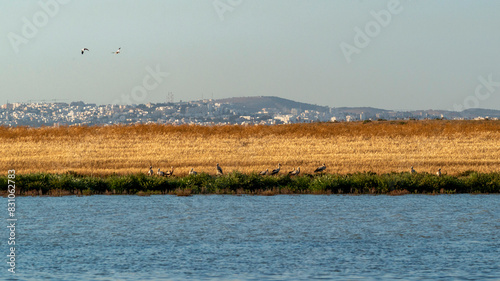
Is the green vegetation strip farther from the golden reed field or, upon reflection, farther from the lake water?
the golden reed field

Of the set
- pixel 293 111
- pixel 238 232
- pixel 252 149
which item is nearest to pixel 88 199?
pixel 238 232

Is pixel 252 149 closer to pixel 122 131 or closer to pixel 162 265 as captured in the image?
pixel 122 131

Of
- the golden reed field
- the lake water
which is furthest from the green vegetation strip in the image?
the golden reed field

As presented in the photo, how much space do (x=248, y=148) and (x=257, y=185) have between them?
19.7 m

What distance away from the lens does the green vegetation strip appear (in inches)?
1081

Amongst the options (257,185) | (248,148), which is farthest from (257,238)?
(248,148)

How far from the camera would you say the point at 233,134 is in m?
58.9

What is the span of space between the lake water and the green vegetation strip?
1093mm

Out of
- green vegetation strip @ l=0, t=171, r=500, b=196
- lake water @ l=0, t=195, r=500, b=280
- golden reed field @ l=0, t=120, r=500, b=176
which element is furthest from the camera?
golden reed field @ l=0, t=120, r=500, b=176

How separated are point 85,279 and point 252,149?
33.2 m

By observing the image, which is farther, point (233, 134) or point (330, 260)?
point (233, 134)

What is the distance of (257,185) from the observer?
1113 inches

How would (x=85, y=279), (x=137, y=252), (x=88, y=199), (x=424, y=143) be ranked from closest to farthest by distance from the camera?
(x=85, y=279)
(x=137, y=252)
(x=88, y=199)
(x=424, y=143)

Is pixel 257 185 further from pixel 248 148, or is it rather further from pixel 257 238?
pixel 248 148
